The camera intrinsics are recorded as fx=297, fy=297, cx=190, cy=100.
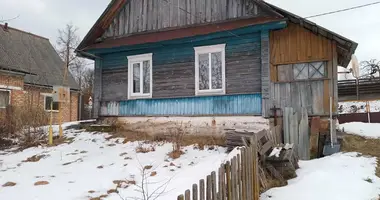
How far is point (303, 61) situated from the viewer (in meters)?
9.54

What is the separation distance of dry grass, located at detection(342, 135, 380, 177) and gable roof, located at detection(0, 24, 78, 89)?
1812 centimetres

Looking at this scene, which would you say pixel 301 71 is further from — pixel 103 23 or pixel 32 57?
pixel 32 57

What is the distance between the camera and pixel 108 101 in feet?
42.0

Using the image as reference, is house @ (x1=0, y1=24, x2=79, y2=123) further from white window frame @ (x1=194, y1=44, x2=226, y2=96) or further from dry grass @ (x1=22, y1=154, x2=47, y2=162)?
white window frame @ (x1=194, y1=44, x2=226, y2=96)

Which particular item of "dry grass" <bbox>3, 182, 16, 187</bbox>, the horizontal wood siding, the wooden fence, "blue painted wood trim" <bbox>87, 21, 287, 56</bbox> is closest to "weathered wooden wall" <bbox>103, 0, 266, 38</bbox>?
"blue painted wood trim" <bbox>87, 21, 287, 56</bbox>

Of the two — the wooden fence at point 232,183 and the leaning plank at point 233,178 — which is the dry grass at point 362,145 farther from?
the leaning plank at point 233,178

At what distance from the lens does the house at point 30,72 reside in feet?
56.0

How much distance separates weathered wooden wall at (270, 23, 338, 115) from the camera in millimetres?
9242

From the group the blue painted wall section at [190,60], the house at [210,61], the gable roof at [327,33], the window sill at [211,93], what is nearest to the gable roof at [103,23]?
the house at [210,61]

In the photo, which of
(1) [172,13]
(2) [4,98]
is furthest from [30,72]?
(1) [172,13]

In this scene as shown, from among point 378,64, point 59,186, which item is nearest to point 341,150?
point 59,186

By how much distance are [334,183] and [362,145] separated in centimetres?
473

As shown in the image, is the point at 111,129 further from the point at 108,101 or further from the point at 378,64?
the point at 378,64

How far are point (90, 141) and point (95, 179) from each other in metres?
4.52
